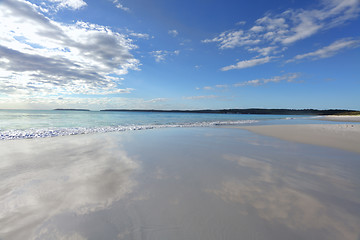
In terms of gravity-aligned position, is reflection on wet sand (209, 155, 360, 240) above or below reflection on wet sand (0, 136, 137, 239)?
above

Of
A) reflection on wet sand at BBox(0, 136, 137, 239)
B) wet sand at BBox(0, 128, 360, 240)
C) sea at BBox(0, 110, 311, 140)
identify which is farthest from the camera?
sea at BBox(0, 110, 311, 140)

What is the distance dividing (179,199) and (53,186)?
10.4 feet

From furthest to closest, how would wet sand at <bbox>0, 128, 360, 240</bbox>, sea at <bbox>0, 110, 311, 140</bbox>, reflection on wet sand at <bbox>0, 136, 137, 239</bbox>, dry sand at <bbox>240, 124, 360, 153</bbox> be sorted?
sea at <bbox>0, 110, 311, 140</bbox> < dry sand at <bbox>240, 124, 360, 153</bbox> < reflection on wet sand at <bbox>0, 136, 137, 239</bbox> < wet sand at <bbox>0, 128, 360, 240</bbox>

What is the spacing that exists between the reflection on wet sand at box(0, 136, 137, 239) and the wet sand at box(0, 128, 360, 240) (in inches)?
0.8

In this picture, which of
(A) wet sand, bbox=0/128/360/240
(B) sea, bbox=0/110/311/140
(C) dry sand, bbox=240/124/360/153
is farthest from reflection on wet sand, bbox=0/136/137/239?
(C) dry sand, bbox=240/124/360/153

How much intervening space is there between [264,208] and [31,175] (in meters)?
6.08

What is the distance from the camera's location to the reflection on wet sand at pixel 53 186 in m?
2.71

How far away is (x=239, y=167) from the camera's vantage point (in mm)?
5156

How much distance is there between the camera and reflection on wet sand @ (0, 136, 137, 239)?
8.87ft

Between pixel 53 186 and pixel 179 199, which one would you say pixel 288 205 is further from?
pixel 53 186

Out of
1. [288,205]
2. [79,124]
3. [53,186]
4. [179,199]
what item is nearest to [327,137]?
[288,205]

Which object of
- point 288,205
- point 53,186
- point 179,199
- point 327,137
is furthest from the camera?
point 327,137

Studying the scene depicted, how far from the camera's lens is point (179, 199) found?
327 centimetres

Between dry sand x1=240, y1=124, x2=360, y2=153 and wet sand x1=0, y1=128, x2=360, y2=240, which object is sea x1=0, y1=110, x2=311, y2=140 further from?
dry sand x1=240, y1=124, x2=360, y2=153
